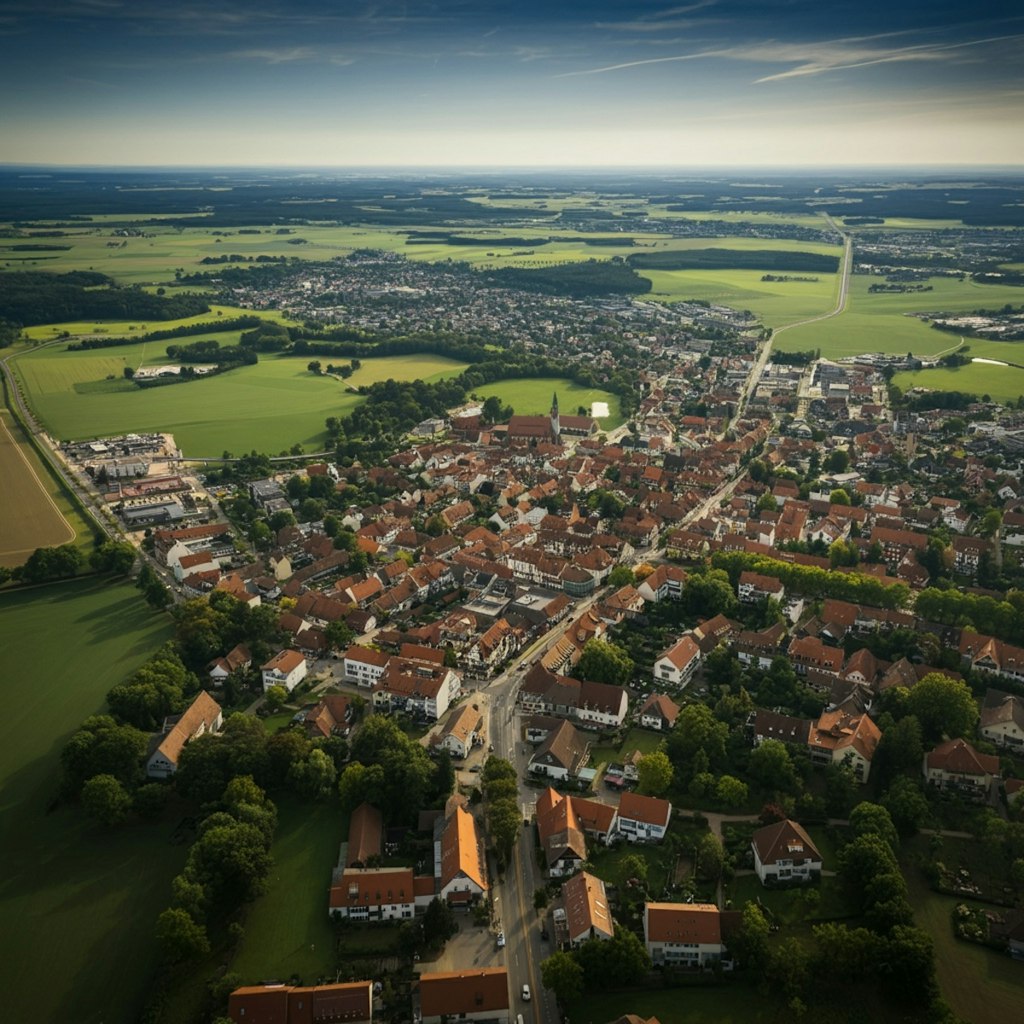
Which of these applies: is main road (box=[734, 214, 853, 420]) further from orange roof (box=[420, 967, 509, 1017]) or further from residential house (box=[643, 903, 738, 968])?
orange roof (box=[420, 967, 509, 1017])

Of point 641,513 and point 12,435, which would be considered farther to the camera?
point 12,435

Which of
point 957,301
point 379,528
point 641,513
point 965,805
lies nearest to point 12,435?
point 379,528

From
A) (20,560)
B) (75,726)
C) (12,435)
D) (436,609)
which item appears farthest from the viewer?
(12,435)

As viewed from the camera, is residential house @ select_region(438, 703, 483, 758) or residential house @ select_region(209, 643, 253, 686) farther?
residential house @ select_region(209, 643, 253, 686)

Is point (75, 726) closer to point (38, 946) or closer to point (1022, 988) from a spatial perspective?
point (38, 946)

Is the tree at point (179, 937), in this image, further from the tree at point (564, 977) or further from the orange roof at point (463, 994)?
the tree at point (564, 977)

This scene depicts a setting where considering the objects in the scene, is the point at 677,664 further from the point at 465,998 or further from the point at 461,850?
the point at 465,998

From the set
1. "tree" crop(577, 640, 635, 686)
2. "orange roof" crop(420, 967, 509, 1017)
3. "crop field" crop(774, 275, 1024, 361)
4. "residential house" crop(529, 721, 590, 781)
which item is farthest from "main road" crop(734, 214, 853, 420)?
"orange roof" crop(420, 967, 509, 1017)
